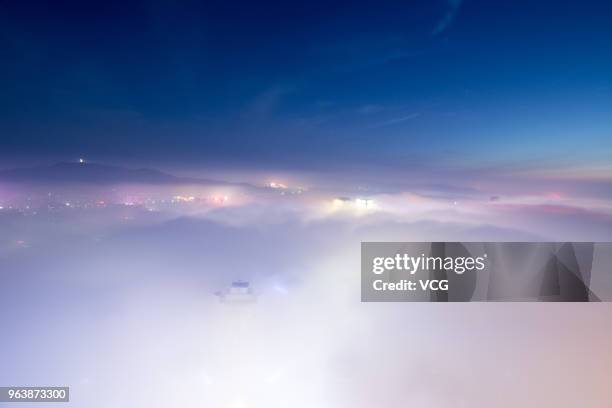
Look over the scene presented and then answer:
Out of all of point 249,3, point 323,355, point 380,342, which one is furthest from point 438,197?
point 249,3

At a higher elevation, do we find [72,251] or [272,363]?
[72,251]

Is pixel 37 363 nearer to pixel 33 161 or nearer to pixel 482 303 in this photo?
pixel 33 161

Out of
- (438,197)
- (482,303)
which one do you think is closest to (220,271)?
(438,197)

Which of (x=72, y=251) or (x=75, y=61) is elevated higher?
(x=75, y=61)

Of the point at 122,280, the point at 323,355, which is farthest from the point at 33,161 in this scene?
the point at 323,355

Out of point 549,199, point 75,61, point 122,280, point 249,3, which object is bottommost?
point 122,280

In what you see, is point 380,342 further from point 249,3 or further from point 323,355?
point 249,3

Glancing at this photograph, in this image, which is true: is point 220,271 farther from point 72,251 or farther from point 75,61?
point 75,61

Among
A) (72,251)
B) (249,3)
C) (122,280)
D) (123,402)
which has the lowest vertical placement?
(123,402)
